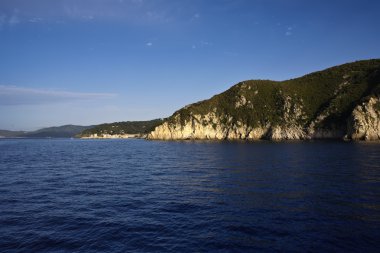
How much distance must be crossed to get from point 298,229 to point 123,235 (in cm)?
1194

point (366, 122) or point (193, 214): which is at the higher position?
point (366, 122)

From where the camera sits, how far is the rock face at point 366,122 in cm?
14088

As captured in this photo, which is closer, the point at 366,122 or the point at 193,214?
the point at 193,214

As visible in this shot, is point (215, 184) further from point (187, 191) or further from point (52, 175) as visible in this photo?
point (52, 175)

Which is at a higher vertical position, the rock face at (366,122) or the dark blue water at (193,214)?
the rock face at (366,122)

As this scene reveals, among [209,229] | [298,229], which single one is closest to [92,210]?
[209,229]

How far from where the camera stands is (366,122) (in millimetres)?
141250

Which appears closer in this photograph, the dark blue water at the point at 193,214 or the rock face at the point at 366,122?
the dark blue water at the point at 193,214

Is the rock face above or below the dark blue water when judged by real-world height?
above

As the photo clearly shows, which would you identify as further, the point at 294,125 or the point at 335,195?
the point at 294,125

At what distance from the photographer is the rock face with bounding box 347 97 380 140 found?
141 metres

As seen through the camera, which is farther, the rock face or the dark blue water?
the rock face

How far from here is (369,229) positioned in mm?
21016

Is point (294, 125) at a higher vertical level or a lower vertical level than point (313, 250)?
higher
